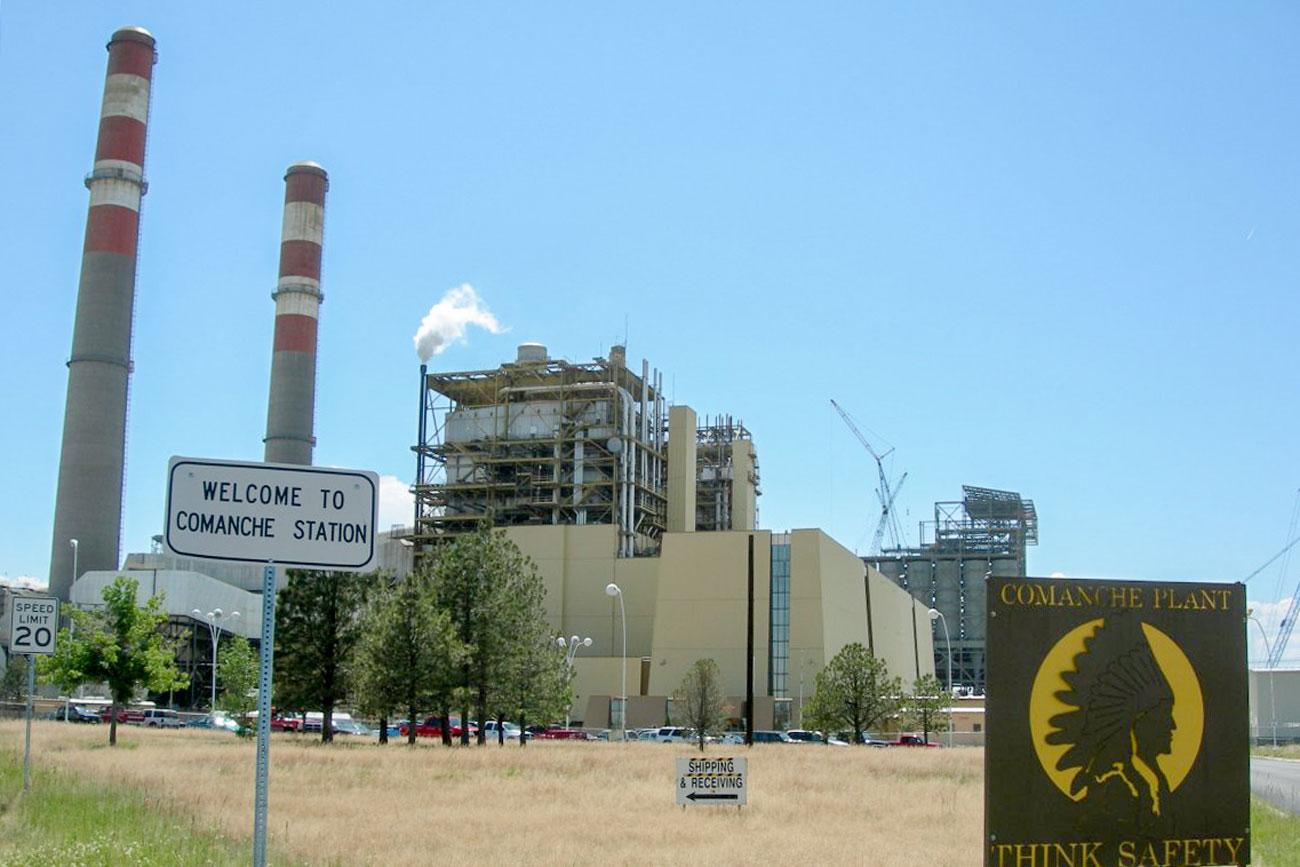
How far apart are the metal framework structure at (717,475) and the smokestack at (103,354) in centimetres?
4636

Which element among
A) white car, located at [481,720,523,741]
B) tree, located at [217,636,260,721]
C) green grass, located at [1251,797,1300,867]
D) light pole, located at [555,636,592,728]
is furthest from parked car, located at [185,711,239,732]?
green grass, located at [1251,797,1300,867]

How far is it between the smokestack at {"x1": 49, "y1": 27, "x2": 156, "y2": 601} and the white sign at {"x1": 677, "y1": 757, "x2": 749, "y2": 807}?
6682 cm

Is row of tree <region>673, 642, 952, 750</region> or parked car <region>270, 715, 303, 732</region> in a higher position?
row of tree <region>673, 642, 952, 750</region>

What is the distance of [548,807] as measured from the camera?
69.4 feet

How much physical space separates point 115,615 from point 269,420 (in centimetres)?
4462

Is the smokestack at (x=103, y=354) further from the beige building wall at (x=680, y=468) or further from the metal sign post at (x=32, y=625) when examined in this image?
the metal sign post at (x=32, y=625)

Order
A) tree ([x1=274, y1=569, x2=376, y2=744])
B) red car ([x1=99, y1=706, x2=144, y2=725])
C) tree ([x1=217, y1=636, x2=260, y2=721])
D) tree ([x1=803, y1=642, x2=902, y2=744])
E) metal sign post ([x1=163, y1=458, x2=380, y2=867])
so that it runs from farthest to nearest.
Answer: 1. red car ([x1=99, y1=706, x2=144, y2=725])
2. tree ([x1=217, y1=636, x2=260, y2=721])
3. tree ([x1=803, y1=642, x2=902, y2=744])
4. tree ([x1=274, y1=569, x2=376, y2=744])
5. metal sign post ([x1=163, y1=458, x2=380, y2=867])

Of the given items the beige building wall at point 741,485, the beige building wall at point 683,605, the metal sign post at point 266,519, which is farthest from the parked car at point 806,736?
the metal sign post at point 266,519

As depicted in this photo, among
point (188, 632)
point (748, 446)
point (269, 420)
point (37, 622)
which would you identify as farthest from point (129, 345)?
point (37, 622)

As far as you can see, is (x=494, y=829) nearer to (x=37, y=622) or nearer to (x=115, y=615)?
(x=37, y=622)

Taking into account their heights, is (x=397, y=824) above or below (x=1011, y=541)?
below

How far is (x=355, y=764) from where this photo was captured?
3117 centimetres

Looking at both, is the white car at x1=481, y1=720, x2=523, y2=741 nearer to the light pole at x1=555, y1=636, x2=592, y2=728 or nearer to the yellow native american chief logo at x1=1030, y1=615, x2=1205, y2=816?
the light pole at x1=555, y1=636, x2=592, y2=728

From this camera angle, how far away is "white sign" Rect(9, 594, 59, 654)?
1894cm
